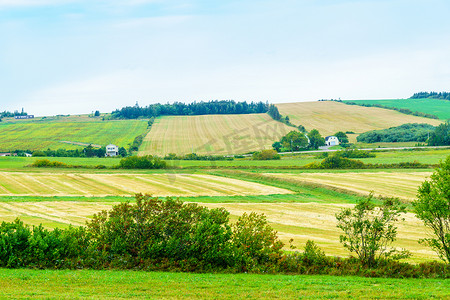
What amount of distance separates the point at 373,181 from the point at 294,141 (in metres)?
49.2

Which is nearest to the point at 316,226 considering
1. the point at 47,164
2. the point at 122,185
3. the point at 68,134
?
the point at 122,185

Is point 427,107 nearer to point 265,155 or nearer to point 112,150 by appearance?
point 265,155

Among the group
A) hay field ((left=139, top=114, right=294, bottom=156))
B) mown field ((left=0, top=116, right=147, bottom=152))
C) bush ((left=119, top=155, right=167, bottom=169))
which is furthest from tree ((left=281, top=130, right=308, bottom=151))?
mown field ((left=0, top=116, right=147, bottom=152))

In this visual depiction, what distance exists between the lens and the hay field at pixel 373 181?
5041 centimetres

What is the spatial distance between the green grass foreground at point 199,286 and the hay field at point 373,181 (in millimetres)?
33538

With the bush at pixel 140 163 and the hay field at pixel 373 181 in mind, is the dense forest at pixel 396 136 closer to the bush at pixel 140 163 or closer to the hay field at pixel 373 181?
the hay field at pixel 373 181

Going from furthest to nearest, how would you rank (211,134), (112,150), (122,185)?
(211,134)
(112,150)
(122,185)

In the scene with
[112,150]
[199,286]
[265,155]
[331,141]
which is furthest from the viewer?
[331,141]

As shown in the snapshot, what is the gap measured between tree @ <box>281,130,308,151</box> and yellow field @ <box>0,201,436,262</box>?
62.1 meters

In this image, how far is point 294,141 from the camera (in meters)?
107

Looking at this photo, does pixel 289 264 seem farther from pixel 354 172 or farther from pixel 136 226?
pixel 354 172

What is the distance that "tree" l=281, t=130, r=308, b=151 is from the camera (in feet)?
346

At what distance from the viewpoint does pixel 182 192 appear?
52656 mm

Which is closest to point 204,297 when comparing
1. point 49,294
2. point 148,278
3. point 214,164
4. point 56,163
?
point 148,278
